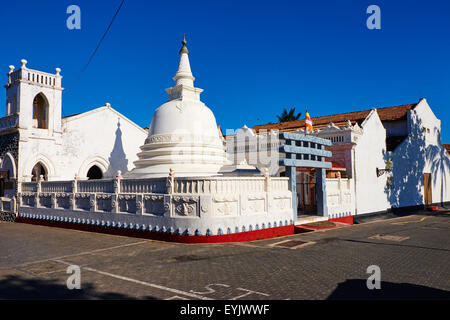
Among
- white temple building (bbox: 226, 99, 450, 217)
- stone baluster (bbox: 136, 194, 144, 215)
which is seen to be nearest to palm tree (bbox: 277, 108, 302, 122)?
white temple building (bbox: 226, 99, 450, 217)

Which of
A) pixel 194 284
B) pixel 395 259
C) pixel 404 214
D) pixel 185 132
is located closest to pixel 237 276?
pixel 194 284

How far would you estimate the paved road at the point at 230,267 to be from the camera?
21.3 ft

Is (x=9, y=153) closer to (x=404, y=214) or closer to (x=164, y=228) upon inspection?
(x=164, y=228)

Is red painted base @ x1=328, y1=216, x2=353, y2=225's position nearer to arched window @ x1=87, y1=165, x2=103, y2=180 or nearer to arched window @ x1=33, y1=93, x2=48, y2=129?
arched window @ x1=87, y1=165, x2=103, y2=180

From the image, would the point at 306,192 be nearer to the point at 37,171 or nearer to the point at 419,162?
the point at 419,162

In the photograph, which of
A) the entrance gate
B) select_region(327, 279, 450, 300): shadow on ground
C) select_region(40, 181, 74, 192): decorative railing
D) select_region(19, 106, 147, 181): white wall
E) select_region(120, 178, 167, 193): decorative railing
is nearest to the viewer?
select_region(327, 279, 450, 300): shadow on ground

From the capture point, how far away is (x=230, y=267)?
27.6 feet

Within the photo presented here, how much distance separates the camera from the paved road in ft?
21.3

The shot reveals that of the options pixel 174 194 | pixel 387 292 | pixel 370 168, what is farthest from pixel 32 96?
pixel 370 168

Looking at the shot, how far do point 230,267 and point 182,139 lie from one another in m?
9.42

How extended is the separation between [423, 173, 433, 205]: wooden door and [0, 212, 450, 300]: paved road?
631 inches

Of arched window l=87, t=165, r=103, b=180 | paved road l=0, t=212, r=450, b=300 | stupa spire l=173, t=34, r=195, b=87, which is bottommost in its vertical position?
paved road l=0, t=212, r=450, b=300

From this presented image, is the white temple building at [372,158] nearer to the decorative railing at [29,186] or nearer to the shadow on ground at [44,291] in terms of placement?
the shadow on ground at [44,291]

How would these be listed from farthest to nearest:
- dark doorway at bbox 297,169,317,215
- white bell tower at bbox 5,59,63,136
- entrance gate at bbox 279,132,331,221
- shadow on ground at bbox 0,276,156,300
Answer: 1. dark doorway at bbox 297,169,317,215
2. white bell tower at bbox 5,59,63,136
3. entrance gate at bbox 279,132,331,221
4. shadow on ground at bbox 0,276,156,300
